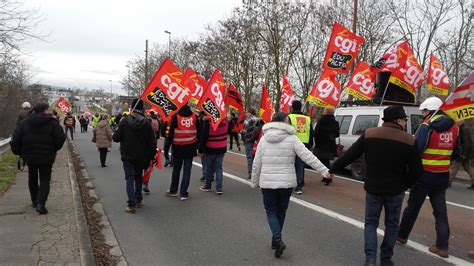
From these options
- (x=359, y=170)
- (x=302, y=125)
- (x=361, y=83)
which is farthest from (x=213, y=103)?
(x=361, y=83)

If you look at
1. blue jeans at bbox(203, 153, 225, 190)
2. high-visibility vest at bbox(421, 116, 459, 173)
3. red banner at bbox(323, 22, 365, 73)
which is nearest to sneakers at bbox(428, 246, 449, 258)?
high-visibility vest at bbox(421, 116, 459, 173)

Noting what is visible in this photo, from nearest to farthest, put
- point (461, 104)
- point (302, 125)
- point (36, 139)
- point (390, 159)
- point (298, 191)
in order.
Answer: point (390, 159)
point (461, 104)
point (36, 139)
point (302, 125)
point (298, 191)

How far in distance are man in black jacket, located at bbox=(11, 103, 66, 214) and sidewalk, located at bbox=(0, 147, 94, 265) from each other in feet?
1.32

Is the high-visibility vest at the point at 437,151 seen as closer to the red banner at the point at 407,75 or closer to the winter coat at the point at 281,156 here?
the winter coat at the point at 281,156

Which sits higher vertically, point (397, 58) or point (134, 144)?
point (397, 58)

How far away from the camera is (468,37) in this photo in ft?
75.2

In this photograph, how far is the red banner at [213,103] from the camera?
809 centimetres

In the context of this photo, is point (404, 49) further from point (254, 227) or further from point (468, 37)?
point (468, 37)

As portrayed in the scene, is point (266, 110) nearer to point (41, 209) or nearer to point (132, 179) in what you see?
point (132, 179)

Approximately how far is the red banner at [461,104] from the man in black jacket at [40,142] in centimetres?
560

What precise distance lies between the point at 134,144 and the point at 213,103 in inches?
72.9

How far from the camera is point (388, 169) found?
4.43m

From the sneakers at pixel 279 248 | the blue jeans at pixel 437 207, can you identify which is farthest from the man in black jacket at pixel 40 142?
the blue jeans at pixel 437 207

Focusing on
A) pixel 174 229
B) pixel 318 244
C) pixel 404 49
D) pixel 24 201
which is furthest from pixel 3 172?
pixel 404 49
